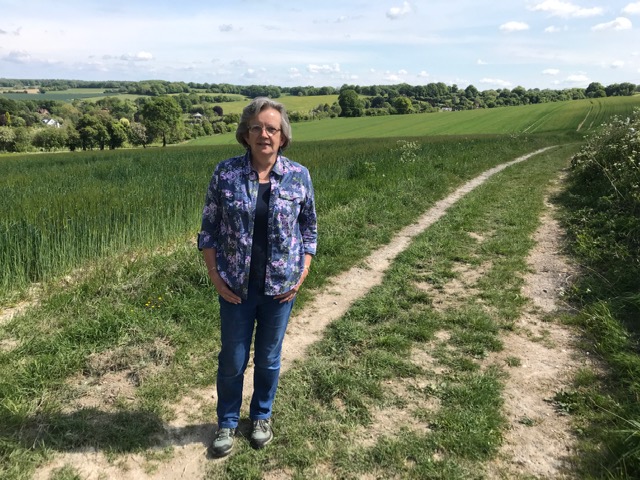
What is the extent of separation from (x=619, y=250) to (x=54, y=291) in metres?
7.61

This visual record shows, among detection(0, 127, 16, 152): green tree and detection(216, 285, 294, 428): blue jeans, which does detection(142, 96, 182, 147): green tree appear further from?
detection(216, 285, 294, 428): blue jeans

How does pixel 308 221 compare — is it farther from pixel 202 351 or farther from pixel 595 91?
pixel 595 91

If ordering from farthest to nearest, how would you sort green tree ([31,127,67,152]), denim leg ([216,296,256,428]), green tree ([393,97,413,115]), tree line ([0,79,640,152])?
green tree ([393,97,413,115]) < tree line ([0,79,640,152]) < green tree ([31,127,67,152]) < denim leg ([216,296,256,428])

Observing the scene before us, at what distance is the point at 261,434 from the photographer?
278cm

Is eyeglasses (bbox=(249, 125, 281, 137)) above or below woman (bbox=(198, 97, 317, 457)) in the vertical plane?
above

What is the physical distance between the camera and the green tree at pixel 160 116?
6006 cm

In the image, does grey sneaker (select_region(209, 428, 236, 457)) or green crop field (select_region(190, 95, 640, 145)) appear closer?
grey sneaker (select_region(209, 428, 236, 457))

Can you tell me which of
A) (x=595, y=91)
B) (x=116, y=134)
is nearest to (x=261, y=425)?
(x=116, y=134)

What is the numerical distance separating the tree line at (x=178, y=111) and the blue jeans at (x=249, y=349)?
2268 cm

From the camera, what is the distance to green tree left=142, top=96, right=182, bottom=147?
60062 mm

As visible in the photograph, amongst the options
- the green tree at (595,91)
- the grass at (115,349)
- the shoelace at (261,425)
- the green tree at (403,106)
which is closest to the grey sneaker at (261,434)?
the shoelace at (261,425)

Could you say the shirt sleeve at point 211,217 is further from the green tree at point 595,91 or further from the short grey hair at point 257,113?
the green tree at point 595,91

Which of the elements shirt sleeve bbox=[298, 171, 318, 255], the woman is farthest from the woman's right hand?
shirt sleeve bbox=[298, 171, 318, 255]

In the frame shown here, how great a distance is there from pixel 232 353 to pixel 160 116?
214 feet
